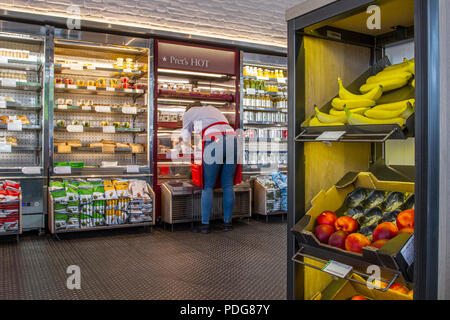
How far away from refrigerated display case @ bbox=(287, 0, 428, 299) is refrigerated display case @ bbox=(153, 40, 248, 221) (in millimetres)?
4362

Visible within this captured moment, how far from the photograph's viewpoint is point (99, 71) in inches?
258

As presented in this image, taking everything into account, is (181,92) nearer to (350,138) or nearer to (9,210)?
(9,210)

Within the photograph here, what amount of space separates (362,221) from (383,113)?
0.49 metres

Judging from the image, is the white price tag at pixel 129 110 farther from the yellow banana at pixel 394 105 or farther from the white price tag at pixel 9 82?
the yellow banana at pixel 394 105

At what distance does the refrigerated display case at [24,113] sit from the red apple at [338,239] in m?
4.51

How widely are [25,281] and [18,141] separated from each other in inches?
122

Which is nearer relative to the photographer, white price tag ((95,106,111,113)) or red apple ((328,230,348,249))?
red apple ((328,230,348,249))

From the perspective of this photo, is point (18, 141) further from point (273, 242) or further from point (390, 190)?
Result: point (390, 190)

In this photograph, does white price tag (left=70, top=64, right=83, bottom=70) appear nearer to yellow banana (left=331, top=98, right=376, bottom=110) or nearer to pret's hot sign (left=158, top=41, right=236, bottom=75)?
pret's hot sign (left=158, top=41, right=236, bottom=75)

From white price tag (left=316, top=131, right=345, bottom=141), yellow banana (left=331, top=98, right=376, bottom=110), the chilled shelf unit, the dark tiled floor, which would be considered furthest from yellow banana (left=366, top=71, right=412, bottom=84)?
the chilled shelf unit

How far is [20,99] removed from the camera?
6.05 m

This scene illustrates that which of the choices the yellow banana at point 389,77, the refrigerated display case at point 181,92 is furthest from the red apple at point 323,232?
the refrigerated display case at point 181,92

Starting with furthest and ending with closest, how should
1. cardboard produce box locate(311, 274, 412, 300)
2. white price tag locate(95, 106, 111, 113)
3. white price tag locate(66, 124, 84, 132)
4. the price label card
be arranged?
white price tag locate(95, 106, 111, 113) → white price tag locate(66, 124, 84, 132) → cardboard produce box locate(311, 274, 412, 300) → the price label card

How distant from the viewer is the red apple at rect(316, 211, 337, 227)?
185cm
